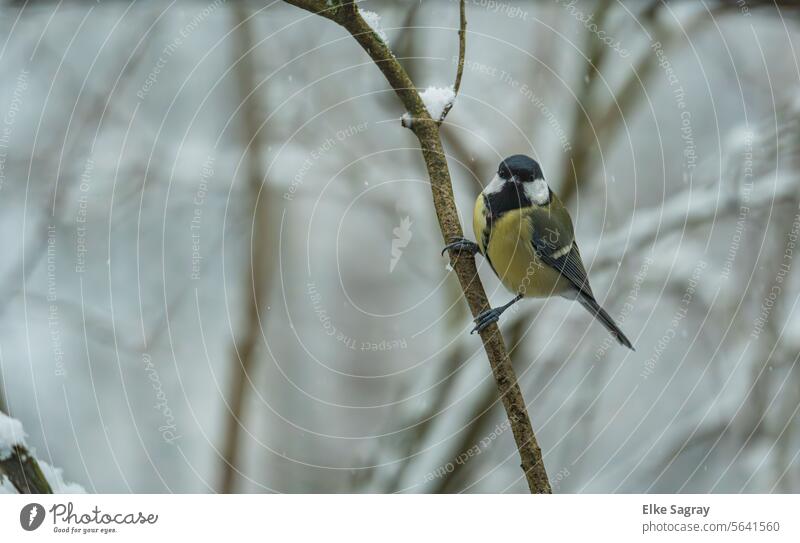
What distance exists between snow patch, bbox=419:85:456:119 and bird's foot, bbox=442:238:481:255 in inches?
6.0

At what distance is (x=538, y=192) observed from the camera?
103 centimetres

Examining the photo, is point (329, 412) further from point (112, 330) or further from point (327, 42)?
point (327, 42)

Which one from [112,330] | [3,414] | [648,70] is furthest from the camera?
[648,70]

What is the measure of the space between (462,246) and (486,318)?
102 mm

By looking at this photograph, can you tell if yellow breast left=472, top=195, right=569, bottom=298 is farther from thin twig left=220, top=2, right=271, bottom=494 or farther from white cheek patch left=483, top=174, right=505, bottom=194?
thin twig left=220, top=2, right=271, bottom=494

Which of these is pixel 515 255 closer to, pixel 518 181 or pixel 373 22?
pixel 518 181

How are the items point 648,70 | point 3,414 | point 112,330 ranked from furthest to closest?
point 648,70, point 112,330, point 3,414

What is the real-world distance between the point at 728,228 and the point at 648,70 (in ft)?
1.03

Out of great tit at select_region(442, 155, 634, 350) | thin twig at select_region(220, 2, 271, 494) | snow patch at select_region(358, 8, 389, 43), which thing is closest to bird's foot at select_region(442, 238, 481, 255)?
great tit at select_region(442, 155, 634, 350)

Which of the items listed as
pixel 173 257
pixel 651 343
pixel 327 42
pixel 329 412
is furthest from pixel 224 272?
pixel 651 343

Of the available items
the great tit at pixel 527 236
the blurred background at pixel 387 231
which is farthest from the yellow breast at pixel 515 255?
the blurred background at pixel 387 231

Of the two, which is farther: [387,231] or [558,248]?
[387,231]

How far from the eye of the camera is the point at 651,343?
1196 millimetres

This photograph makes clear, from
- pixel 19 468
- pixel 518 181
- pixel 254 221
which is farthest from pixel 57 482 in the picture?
pixel 518 181
